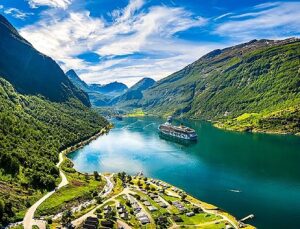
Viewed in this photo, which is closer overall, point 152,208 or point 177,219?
point 177,219

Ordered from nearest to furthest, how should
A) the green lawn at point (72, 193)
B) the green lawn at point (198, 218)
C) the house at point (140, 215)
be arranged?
the green lawn at point (198, 218) < the house at point (140, 215) < the green lawn at point (72, 193)

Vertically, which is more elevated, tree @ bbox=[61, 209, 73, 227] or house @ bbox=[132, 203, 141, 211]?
tree @ bbox=[61, 209, 73, 227]

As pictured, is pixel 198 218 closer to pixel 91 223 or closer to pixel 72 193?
pixel 91 223

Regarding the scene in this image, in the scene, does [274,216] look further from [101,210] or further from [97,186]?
[97,186]

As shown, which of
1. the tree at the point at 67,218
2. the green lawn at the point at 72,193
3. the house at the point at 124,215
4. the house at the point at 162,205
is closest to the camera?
the tree at the point at 67,218

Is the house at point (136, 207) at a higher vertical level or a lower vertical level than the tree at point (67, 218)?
lower

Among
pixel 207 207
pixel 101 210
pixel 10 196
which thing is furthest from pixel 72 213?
pixel 207 207

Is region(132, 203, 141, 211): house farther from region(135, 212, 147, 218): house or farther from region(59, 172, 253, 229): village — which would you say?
region(135, 212, 147, 218): house

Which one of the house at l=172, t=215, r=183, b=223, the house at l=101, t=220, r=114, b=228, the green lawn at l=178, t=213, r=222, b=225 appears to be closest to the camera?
the house at l=101, t=220, r=114, b=228

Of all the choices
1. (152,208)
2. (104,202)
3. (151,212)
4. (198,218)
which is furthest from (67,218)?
(198,218)

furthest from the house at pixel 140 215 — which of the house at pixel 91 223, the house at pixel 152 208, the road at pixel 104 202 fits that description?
the house at pixel 91 223

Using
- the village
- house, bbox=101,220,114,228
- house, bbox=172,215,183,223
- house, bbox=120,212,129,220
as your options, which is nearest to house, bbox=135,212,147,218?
the village

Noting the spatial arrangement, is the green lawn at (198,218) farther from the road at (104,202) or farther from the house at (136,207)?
the road at (104,202)

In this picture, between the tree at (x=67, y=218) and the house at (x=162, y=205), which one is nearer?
the tree at (x=67, y=218)
